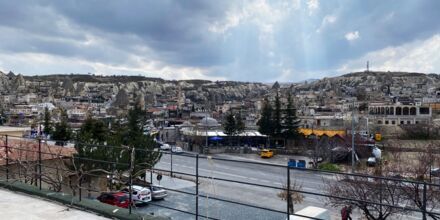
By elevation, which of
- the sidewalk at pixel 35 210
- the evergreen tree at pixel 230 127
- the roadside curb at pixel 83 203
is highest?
the roadside curb at pixel 83 203

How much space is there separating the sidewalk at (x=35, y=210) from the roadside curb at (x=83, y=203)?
4.1 inches

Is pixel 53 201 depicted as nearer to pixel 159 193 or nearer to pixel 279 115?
pixel 159 193

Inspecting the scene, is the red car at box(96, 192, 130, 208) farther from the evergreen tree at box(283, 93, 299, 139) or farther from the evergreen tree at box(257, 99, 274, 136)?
the evergreen tree at box(257, 99, 274, 136)

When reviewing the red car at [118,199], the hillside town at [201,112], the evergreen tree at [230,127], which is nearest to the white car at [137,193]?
the red car at [118,199]

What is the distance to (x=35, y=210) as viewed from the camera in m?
5.22

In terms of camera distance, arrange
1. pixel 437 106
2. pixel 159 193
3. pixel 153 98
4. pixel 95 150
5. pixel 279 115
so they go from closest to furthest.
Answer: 1. pixel 95 150
2. pixel 159 193
3. pixel 279 115
4. pixel 437 106
5. pixel 153 98

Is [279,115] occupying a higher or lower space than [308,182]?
higher

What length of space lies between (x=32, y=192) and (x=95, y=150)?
490 inches

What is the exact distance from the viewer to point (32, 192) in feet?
20.1

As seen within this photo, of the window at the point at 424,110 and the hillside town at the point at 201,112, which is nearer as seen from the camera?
the hillside town at the point at 201,112

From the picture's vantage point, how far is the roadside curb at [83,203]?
4891 millimetres

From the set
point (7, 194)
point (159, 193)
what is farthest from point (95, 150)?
point (7, 194)

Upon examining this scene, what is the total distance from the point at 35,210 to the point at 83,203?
63 centimetres

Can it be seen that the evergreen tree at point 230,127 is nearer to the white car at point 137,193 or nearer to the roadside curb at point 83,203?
the white car at point 137,193
